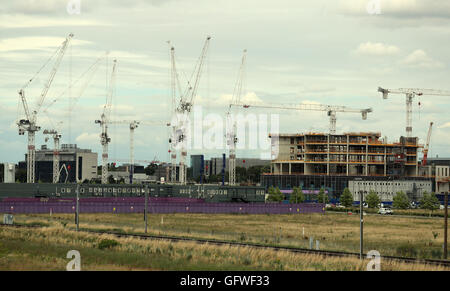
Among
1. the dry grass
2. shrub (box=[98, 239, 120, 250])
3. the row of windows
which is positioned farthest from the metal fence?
shrub (box=[98, 239, 120, 250])

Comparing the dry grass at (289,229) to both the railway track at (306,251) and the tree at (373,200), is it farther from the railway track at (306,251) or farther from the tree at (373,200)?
the tree at (373,200)

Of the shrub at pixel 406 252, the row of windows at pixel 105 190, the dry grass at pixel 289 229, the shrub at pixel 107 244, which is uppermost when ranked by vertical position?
the row of windows at pixel 105 190

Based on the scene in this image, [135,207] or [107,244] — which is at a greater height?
[107,244]

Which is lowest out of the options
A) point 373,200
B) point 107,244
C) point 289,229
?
point 289,229

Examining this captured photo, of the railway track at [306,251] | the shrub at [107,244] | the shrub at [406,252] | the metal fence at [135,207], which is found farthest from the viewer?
the metal fence at [135,207]

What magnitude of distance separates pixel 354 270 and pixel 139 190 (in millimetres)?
133579

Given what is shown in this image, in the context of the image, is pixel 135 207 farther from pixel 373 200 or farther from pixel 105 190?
pixel 373 200

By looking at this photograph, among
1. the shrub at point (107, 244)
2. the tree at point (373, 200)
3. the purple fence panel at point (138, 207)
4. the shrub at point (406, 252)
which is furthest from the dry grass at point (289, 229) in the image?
the tree at point (373, 200)

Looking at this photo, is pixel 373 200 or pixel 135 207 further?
pixel 373 200

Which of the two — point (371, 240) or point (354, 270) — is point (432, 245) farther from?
point (354, 270)

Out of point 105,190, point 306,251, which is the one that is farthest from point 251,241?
point 105,190

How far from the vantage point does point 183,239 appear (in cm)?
7269

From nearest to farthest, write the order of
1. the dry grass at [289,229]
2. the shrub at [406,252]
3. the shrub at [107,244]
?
the shrub at [107,244] < the shrub at [406,252] < the dry grass at [289,229]

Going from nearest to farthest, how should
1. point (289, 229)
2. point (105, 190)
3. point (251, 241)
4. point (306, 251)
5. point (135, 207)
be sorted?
point (306, 251)
point (251, 241)
point (289, 229)
point (135, 207)
point (105, 190)
